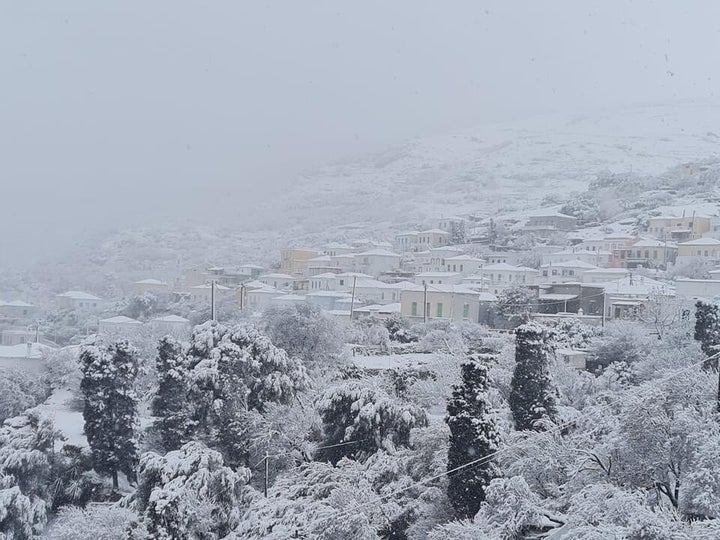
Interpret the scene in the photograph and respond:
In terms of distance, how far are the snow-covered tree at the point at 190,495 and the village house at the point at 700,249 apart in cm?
1982

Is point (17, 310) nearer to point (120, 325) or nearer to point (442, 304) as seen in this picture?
point (120, 325)

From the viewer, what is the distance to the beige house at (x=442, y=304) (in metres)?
18.1

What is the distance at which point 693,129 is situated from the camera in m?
51.2

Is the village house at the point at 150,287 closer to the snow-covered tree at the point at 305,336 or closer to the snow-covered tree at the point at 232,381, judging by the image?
the snow-covered tree at the point at 305,336

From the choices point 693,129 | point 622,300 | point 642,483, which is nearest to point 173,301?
point 622,300

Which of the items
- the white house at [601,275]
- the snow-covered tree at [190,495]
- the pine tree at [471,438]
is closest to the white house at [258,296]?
the white house at [601,275]

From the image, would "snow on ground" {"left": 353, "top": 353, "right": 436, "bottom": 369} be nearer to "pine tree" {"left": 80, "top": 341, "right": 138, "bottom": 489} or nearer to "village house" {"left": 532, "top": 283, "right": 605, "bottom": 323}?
"pine tree" {"left": 80, "top": 341, "right": 138, "bottom": 489}

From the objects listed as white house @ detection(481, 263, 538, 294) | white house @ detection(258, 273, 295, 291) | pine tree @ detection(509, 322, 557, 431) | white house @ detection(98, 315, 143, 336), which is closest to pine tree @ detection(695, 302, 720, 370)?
pine tree @ detection(509, 322, 557, 431)

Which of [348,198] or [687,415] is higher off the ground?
[348,198]

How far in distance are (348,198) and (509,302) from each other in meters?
28.2

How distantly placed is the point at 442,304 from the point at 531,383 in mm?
10347

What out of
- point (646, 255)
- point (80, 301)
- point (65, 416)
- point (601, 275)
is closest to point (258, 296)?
point (80, 301)

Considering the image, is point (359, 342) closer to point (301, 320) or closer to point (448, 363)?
point (301, 320)

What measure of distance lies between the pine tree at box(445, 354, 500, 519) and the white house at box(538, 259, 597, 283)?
14528 mm
